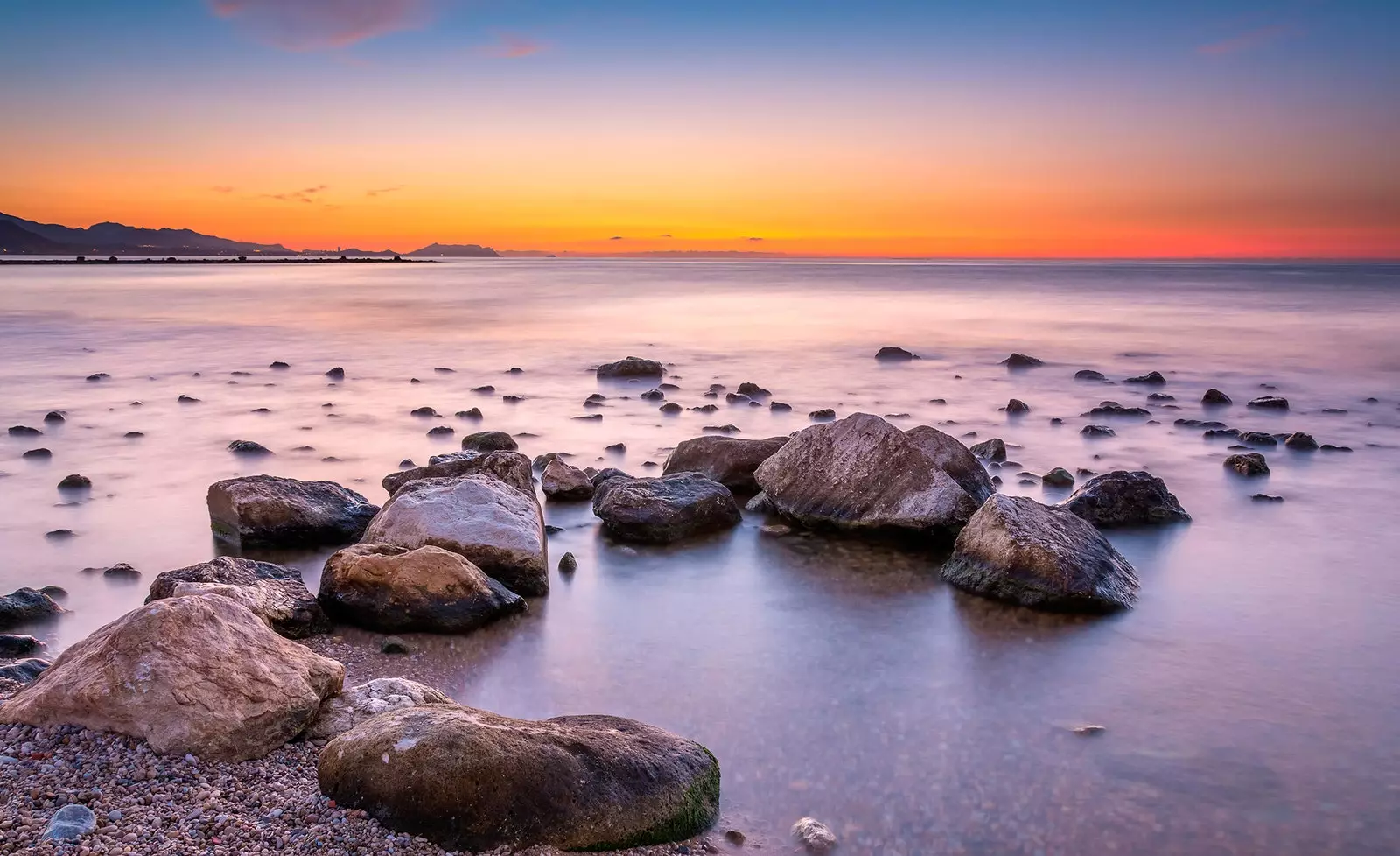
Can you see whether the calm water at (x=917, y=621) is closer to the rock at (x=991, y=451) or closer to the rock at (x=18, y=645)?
the rock at (x=991, y=451)

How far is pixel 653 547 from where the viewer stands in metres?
7.93

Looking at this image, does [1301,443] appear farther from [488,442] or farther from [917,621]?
[488,442]

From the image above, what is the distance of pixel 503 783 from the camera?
144 inches

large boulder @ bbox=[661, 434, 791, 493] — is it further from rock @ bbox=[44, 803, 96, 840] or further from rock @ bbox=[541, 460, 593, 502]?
rock @ bbox=[44, 803, 96, 840]

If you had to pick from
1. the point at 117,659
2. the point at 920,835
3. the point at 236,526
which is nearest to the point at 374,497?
the point at 236,526

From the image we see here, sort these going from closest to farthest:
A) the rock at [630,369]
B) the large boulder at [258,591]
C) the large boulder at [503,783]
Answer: the large boulder at [503,783] < the large boulder at [258,591] < the rock at [630,369]

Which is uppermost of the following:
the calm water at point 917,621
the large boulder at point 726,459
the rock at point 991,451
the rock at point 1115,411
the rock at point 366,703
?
the large boulder at point 726,459

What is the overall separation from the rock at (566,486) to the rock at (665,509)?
506 millimetres

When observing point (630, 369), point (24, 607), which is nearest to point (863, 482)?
point (24, 607)

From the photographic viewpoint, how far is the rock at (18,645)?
18.2 feet

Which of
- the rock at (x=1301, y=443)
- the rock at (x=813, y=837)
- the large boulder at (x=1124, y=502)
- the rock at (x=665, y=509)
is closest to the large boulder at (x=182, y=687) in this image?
the rock at (x=813, y=837)

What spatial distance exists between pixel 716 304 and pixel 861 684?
41331mm

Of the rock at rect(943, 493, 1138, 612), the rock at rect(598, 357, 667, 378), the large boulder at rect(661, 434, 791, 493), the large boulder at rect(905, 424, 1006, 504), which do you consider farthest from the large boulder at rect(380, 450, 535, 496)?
the rock at rect(598, 357, 667, 378)

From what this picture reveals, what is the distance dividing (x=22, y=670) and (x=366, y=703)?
1.98m
